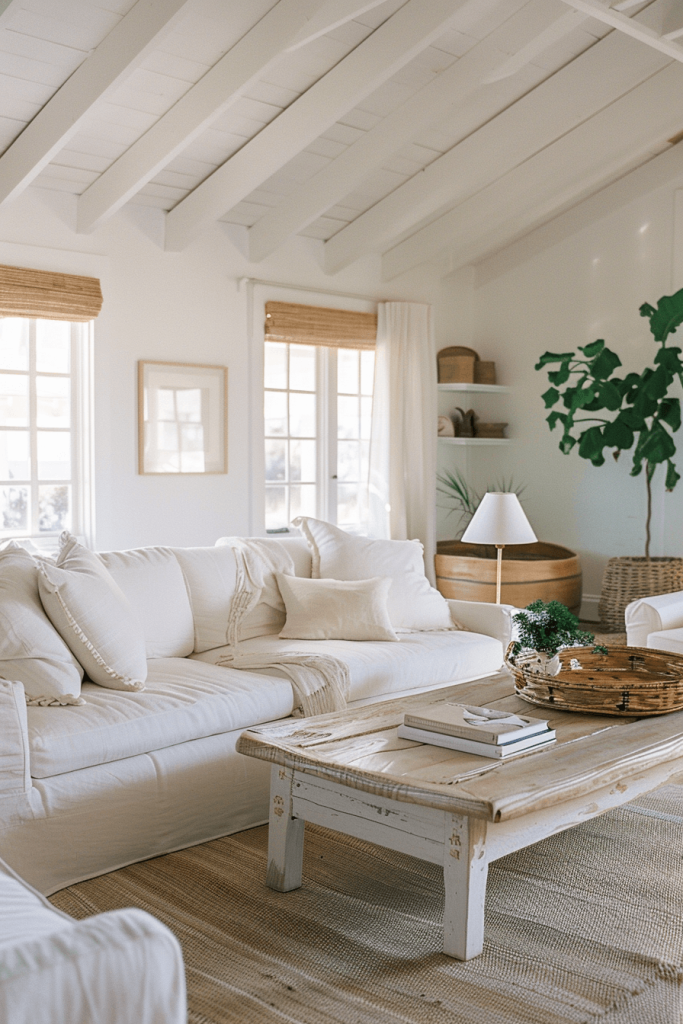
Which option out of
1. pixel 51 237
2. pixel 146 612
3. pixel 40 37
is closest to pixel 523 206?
pixel 51 237

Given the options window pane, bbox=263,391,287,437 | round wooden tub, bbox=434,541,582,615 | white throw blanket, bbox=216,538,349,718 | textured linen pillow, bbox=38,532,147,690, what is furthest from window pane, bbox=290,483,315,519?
textured linen pillow, bbox=38,532,147,690

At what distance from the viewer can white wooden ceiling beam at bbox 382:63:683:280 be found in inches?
214

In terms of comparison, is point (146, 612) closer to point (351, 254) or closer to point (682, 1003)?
point (682, 1003)

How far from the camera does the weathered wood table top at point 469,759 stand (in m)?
2.14

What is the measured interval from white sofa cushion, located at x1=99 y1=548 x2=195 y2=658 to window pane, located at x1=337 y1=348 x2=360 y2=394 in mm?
2801

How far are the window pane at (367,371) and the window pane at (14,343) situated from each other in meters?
2.36

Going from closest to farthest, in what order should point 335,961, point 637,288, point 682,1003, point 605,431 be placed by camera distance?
point 682,1003, point 335,961, point 605,431, point 637,288

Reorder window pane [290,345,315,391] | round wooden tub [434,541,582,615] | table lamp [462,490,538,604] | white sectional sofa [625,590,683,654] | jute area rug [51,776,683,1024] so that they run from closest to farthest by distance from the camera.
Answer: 1. jute area rug [51,776,683,1024]
2. white sectional sofa [625,590,683,654]
3. table lamp [462,490,538,604]
4. round wooden tub [434,541,582,615]
5. window pane [290,345,315,391]

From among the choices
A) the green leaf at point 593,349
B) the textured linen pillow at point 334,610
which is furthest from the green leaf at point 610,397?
the textured linen pillow at point 334,610

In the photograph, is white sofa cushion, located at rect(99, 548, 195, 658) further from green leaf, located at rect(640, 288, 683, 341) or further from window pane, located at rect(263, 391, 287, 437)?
green leaf, located at rect(640, 288, 683, 341)

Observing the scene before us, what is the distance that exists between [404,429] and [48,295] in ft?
8.32

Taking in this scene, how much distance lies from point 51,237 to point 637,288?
3.73 m

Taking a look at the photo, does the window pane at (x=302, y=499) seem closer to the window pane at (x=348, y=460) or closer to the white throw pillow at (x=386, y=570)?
the window pane at (x=348, y=460)

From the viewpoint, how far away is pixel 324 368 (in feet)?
20.3
